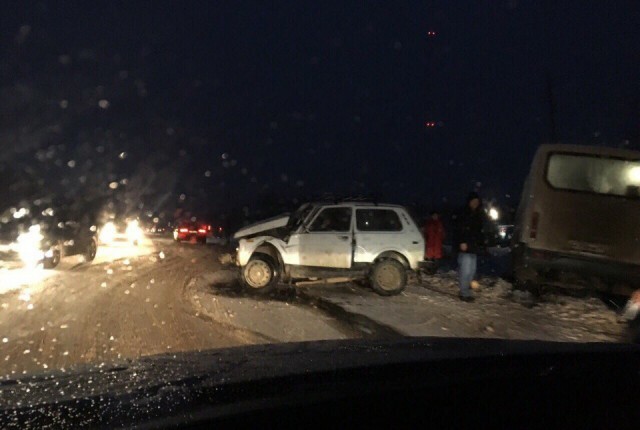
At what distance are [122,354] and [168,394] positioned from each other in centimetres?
519

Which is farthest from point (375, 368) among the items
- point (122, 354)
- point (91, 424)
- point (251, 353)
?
point (122, 354)

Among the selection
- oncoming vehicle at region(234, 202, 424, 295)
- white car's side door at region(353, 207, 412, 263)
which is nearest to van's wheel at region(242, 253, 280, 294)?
oncoming vehicle at region(234, 202, 424, 295)

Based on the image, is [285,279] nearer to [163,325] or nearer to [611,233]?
[163,325]

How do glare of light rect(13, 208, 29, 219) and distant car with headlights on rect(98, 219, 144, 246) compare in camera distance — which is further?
distant car with headlights on rect(98, 219, 144, 246)

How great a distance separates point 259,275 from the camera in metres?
14.2

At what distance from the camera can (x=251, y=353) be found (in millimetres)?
4293

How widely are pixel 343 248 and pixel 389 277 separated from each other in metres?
1.16

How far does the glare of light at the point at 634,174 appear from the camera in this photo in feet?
40.4

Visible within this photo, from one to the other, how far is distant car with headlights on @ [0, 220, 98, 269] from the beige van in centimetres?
1330

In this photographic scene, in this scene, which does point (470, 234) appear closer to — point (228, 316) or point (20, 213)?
point (228, 316)

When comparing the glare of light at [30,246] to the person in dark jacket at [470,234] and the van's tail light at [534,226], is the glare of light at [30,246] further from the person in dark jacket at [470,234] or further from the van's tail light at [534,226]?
the van's tail light at [534,226]

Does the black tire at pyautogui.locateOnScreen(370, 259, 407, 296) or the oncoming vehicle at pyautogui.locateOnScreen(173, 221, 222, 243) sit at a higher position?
the black tire at pyautogui.locateOnScreen(370, 259, 407, 296)

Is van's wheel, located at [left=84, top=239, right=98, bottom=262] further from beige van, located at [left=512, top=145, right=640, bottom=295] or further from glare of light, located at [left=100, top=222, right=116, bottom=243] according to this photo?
beige van, located at [left=512, top=145, right=640, bottom=295]

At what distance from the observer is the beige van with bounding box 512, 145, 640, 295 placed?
12219 mm
